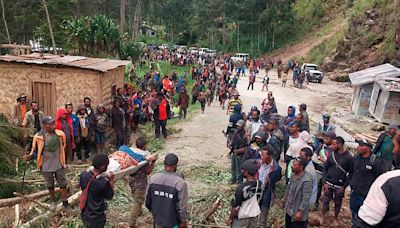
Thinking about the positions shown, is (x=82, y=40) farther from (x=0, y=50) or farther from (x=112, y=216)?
(x=0, y=50)

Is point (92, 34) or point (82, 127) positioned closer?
point (82, 127)

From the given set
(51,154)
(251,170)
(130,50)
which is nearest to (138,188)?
(51,154)

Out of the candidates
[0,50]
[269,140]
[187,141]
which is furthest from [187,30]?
[269,140]

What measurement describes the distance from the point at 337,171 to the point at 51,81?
8568 millimetres

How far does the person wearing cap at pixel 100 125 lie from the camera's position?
31.6 ft

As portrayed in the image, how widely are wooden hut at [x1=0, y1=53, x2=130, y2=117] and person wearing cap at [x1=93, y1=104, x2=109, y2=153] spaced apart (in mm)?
1286

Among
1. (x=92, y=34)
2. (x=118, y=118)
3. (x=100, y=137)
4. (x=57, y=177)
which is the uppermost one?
(x=92, y=34)

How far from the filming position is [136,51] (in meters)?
28.2

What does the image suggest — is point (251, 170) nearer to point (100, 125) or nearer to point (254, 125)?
point (254, 125)

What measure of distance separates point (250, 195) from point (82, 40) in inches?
660

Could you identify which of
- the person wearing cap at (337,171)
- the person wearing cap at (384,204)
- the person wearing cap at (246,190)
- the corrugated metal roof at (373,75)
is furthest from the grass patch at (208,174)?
the corrugated metal roof at (373,75)

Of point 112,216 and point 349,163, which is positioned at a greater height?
point 349,163

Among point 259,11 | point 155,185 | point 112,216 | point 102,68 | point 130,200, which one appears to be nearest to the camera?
point 155,185

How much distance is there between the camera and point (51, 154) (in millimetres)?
6270
